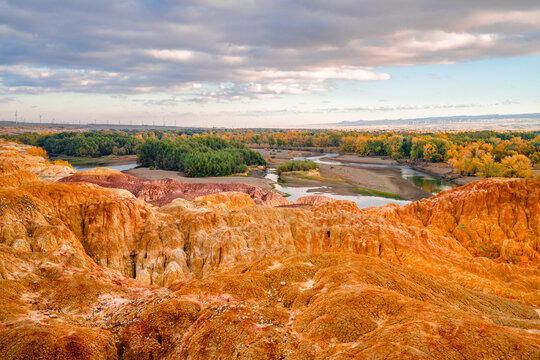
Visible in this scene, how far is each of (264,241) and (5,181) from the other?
127 ft

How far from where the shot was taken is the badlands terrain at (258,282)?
1424cm

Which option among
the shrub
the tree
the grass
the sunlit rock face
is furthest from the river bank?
the sunlit rock face

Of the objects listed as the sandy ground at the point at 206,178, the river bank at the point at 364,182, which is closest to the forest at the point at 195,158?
the sandy ground at the point at 206,178

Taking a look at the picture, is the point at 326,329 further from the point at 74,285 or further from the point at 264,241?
the point at 264,241

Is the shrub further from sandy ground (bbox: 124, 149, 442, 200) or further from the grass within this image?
the grass

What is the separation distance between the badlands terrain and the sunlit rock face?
106ft

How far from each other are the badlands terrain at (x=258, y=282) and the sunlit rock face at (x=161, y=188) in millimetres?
32173

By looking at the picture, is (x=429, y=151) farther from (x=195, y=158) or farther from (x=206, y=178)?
(x=195, y=158)

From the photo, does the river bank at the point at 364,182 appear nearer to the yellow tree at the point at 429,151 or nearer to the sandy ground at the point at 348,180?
the sandy ground at the point at 348,180

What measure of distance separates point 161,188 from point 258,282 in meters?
70.2

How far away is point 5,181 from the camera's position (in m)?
48.6

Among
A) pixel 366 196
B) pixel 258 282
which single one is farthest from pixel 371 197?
pixel 258 282

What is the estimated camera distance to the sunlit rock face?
82.8 m

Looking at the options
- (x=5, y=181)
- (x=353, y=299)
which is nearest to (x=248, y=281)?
(x=353, y=299)
